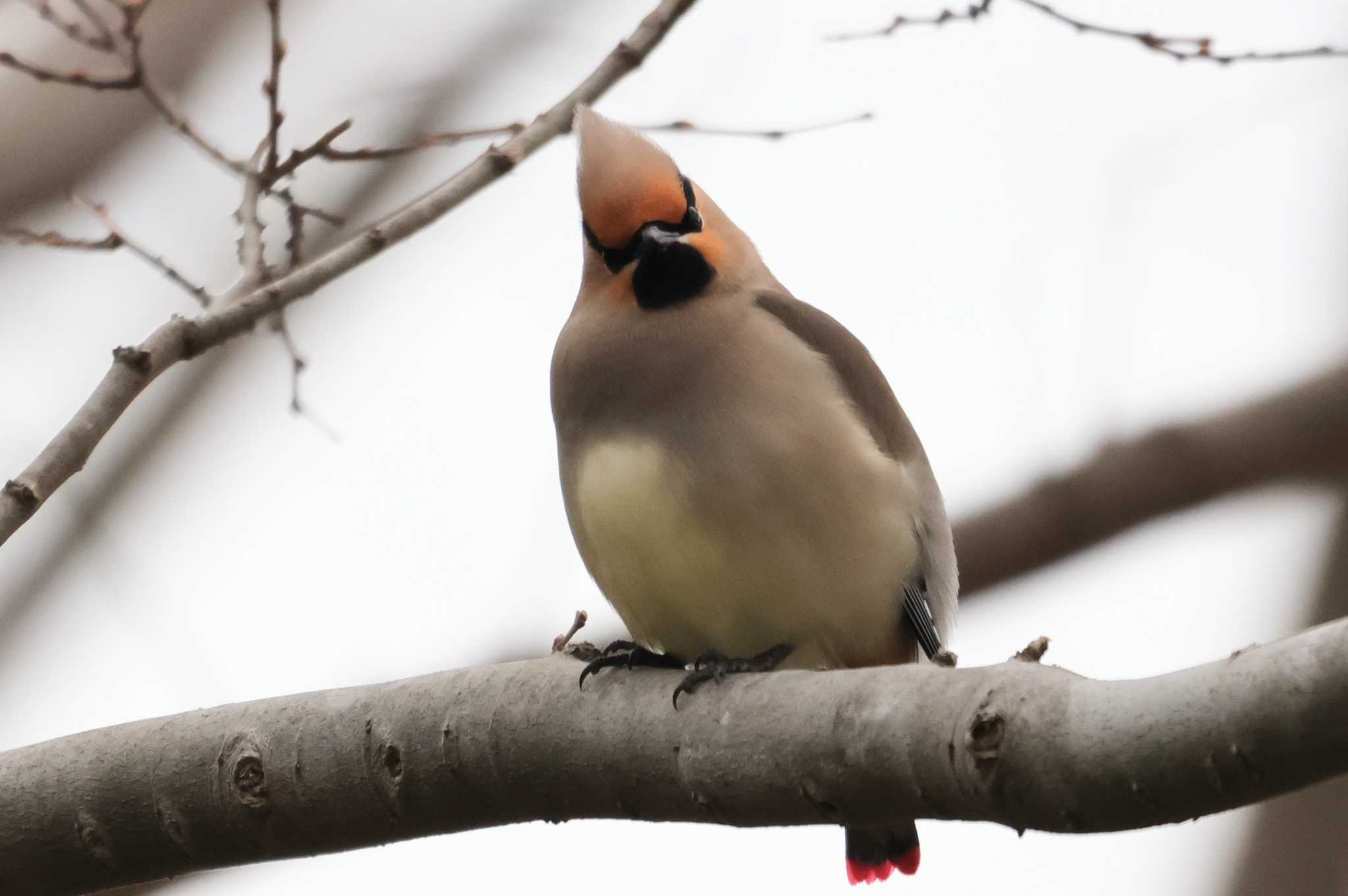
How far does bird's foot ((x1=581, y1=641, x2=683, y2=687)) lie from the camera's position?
3.32m

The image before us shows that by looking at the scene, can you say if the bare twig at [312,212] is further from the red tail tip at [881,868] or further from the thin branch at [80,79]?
the red tail tip at [881,868]

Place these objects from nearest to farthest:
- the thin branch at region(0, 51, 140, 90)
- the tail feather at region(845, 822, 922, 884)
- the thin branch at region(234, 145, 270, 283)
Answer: the thin branch at region(234, 145, 270, 283) < the thin branch at region(0, 51, 140, 90) < the tail feather at region(845, 822, 922, 884)

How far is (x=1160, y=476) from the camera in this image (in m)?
4.64

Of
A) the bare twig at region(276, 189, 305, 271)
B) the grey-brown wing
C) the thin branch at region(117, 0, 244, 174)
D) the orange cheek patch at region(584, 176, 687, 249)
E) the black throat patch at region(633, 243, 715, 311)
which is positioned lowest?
the grey-brown wing

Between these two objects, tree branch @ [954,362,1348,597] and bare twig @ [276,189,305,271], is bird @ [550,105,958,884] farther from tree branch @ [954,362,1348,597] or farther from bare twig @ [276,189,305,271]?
bare twig @ [276,189,305,271]

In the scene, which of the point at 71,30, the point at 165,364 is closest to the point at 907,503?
the point at 165,364

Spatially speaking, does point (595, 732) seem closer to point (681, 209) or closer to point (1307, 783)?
point (1307, 783)

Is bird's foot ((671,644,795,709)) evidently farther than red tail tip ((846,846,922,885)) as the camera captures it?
No

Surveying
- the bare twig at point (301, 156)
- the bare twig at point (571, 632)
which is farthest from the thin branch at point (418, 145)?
the bare twig at point (571, 632)

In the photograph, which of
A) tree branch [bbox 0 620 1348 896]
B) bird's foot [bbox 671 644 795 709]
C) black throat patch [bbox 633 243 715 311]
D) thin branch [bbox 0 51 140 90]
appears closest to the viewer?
tree branch [bbox 0 620 1348 896]

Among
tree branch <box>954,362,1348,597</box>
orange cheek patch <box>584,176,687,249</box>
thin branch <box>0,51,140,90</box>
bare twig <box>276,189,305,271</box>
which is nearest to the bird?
orange cheek patch <box>584,176,687,249</box>

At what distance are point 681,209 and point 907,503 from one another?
983mm

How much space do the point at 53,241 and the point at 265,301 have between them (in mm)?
1062

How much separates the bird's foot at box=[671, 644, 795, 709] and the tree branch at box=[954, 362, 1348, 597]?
835mm
